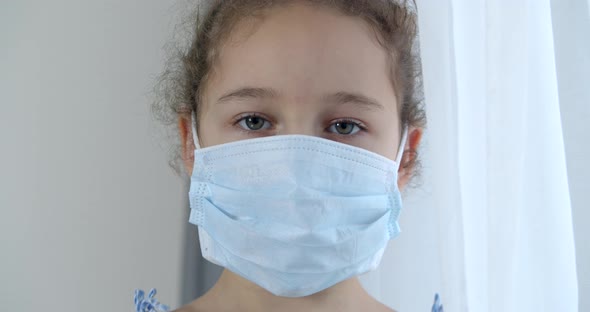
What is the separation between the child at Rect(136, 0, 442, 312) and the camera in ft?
3.23

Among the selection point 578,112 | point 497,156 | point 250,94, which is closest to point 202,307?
point 250,94

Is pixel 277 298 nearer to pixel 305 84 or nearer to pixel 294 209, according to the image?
pixel 294 209

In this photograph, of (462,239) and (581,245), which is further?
(462,239)

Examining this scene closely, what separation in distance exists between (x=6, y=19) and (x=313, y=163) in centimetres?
103

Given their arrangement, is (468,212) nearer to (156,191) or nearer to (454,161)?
(454,161)

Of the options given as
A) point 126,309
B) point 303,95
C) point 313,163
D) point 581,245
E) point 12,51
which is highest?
point 12,51

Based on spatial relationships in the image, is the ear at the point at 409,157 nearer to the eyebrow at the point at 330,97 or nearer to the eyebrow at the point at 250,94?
the eyebrow at the point at 330,97

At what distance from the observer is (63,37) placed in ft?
5.38

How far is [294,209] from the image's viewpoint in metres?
0.97

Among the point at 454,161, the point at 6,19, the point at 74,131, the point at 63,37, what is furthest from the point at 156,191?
the point at 454,161

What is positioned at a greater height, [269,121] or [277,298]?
[269,121]

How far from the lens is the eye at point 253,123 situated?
1.06 meters

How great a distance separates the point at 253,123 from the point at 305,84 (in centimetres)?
12

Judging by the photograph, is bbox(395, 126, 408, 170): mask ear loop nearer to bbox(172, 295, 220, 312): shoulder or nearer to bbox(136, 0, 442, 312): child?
bbox(136, 0, 442, 312): child
